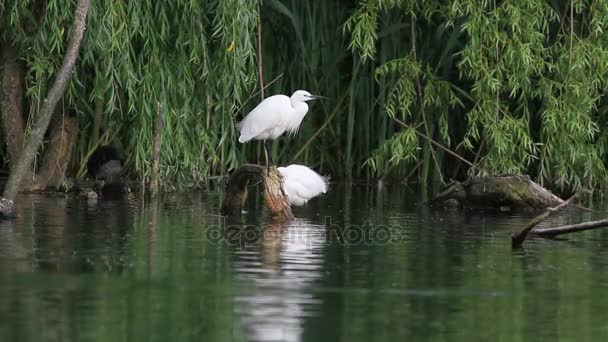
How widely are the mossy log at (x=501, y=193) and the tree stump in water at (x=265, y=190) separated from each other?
2.25 metres

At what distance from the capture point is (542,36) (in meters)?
16.2

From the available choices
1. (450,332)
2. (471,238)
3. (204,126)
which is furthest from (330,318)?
(204,126)

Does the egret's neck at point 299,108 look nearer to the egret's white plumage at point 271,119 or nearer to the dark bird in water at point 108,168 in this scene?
the egret's white plumage at point 271,119

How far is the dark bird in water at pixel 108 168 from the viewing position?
1684 centimetres

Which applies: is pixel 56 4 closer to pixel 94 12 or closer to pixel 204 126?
pixel 94 12

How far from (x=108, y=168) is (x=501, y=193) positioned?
4609mm

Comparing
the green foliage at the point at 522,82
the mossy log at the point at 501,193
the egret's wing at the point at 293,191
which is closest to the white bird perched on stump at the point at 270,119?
the egret's wing at the point at 293,191

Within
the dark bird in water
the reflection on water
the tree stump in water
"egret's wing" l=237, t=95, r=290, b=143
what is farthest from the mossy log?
the dark bird in water

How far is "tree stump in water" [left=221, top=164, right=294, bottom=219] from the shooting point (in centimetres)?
1372

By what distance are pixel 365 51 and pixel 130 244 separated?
5.62 m

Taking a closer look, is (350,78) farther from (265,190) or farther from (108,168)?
(265,190)

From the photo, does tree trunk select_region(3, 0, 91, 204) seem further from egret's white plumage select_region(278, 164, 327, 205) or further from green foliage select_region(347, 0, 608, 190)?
green foliage select_region(347, 0, 608, 190)

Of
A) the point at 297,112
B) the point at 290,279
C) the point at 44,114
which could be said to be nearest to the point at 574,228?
the point at 290,279

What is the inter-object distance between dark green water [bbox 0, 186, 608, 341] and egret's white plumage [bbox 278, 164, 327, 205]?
1.72 ft
